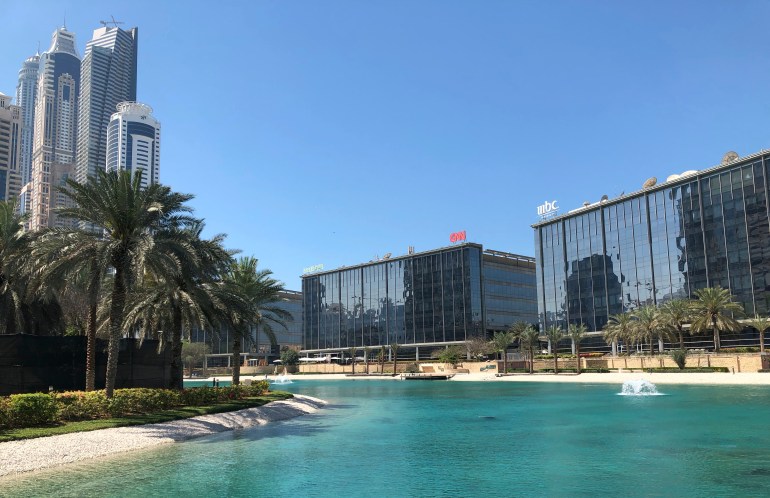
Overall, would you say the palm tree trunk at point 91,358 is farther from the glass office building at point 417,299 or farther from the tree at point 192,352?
the glass office building at point 417,299

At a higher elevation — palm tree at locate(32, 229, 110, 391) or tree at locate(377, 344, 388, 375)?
palm tree at locate(32, 229, 110, 391)

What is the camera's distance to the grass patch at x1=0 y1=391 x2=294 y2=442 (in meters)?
25.3

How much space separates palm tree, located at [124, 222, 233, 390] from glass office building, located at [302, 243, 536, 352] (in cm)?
11032

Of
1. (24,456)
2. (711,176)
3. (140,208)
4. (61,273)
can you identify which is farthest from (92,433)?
(711,176)

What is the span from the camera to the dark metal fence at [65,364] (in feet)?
105

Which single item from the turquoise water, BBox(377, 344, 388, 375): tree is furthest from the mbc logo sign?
the turquoise water

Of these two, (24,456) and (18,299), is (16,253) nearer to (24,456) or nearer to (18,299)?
(18,299)

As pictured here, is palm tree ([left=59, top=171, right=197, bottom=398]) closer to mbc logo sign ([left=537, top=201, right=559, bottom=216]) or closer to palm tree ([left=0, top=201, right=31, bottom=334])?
palm tree ([left=0, top=201, right=31, bottom=334])

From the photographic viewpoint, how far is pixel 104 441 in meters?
26.4

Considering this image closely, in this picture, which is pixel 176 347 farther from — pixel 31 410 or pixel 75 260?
pixel 31 410

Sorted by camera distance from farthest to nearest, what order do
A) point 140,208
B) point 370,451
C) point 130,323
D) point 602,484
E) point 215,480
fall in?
point 130,323 → point 140,208 → point 370,451 → point 215,480 → point 602,484

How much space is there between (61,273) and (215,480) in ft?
61.7

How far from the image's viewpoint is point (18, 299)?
41156mm

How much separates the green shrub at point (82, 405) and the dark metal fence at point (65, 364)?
372 cm
